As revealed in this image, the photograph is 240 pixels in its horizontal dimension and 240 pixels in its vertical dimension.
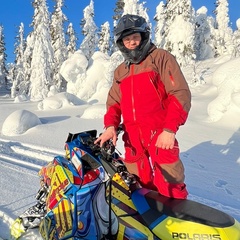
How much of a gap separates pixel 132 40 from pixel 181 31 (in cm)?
2392

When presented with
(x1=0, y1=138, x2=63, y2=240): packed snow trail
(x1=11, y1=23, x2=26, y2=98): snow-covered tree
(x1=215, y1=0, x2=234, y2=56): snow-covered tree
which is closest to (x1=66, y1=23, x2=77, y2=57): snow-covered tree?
(x1=11, y1=23, x2=26, y2=98): snow-covered tree

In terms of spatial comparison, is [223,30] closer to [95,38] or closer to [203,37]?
[203,37]

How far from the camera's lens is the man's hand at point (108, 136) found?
2.37 metres

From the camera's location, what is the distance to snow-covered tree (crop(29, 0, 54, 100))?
95.1ft

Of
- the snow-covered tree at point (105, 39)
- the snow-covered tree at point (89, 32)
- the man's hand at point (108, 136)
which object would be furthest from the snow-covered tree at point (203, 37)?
the man's hand at point (108, 136)

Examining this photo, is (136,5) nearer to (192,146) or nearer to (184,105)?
(192,146)

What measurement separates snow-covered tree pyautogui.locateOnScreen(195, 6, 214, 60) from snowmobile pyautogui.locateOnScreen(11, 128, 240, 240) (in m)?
40.2

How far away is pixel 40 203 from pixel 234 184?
3.86 m

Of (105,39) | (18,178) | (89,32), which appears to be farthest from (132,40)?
(105,39)

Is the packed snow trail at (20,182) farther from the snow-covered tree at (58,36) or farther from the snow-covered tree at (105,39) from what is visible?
the snow-covered tree at (105,39)

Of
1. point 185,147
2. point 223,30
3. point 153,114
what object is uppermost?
point 223,30

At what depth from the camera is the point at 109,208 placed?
6.71 ft

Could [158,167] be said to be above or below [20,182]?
above

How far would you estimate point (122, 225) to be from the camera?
77.9 inches
